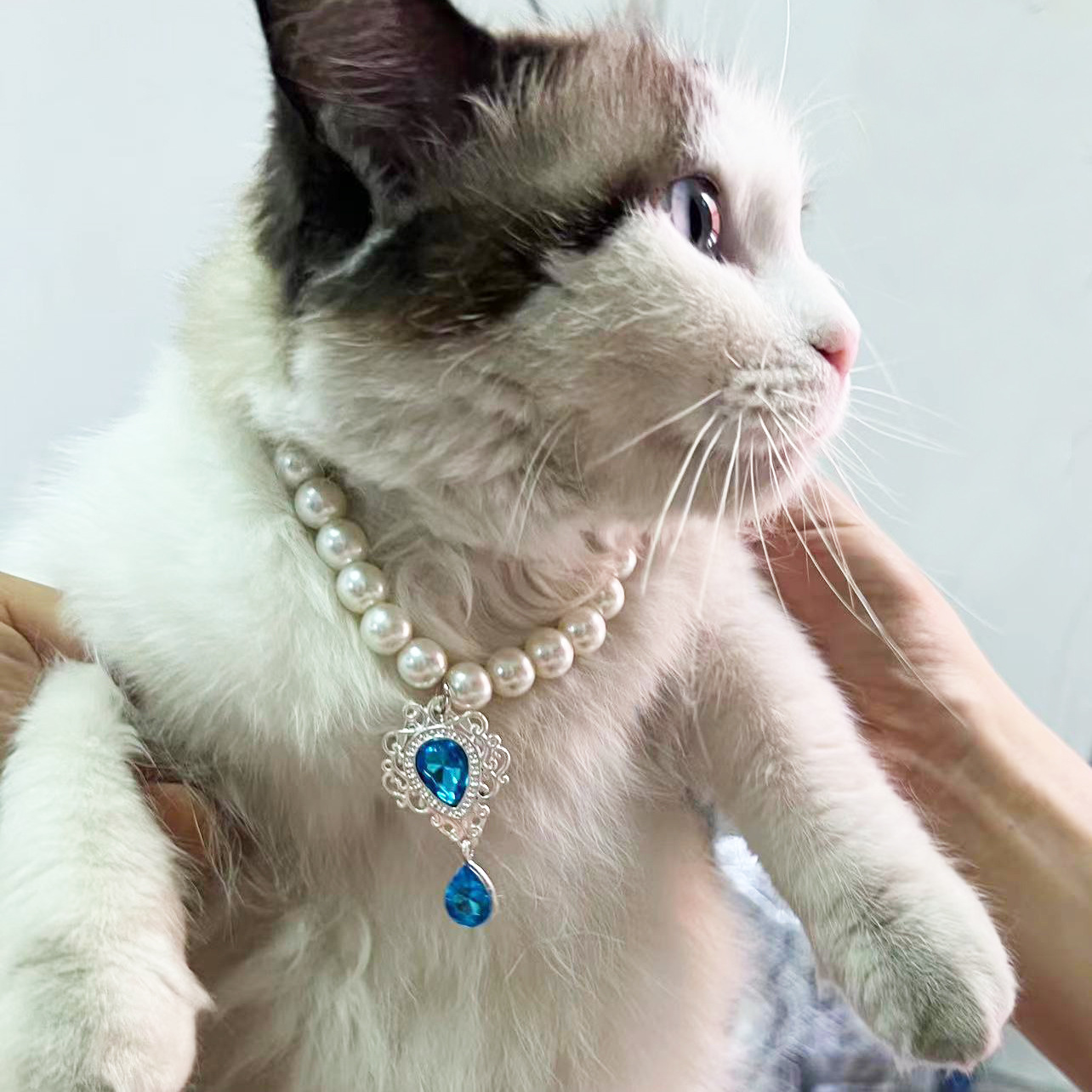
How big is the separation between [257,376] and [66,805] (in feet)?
0.97

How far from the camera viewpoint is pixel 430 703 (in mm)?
627

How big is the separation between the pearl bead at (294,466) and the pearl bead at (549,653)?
187 millimetres

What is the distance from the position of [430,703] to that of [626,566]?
180mm

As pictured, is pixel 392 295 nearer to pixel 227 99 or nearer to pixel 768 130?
pixel 768 130

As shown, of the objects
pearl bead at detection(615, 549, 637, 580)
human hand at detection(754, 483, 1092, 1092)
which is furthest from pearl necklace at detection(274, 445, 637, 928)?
human hand at detection(754, 483, 1092, 1092)

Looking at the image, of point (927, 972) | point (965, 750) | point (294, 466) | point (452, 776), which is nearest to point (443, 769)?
point (452, 776)

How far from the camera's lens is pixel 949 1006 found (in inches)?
24.0

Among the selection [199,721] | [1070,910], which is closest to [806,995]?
[1070,910]

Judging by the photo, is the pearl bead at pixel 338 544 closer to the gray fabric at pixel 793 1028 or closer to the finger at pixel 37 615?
the finger at pixel 37 615

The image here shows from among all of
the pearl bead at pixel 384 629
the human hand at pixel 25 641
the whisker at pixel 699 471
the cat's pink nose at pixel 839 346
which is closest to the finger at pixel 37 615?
the human hand at pixel 25 641

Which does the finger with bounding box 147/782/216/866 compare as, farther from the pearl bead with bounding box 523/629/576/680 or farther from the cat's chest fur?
the pearl bead with bounding box 523/629/576/680

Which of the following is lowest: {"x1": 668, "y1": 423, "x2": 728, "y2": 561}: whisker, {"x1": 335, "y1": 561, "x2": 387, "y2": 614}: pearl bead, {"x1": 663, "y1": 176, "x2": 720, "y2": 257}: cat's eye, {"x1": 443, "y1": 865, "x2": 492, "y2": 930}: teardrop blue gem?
{"x1": 443, "y1": 865, "x2": 492, "y2": 930}: teardrop blue gem

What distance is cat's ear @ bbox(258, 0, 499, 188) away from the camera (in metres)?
Answer: 0.55

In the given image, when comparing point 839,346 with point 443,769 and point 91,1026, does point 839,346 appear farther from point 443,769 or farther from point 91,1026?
point 91,1026
